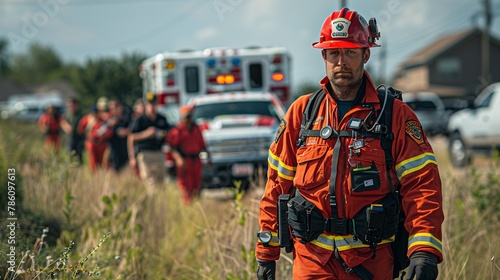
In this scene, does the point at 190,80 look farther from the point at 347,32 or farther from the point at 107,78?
the point at 107,78

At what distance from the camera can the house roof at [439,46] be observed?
191 ft

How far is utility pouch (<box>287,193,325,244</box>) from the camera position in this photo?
145 inches

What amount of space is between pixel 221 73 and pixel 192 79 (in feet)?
1.88

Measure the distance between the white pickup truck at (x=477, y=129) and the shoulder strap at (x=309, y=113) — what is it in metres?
11.7

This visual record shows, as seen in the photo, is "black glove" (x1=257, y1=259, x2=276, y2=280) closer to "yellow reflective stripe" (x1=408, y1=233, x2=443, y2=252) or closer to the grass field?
"yellow reflective stripe" (x1=408, y1=233, x2=443, y2=252)

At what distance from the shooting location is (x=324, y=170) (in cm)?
368

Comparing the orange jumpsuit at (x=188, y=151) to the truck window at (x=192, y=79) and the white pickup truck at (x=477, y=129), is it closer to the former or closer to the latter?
the truck window at (x=192, y=79)

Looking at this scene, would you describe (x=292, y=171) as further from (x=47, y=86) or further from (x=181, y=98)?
(x=47, y=86)

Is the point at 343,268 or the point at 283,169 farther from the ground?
the point at 283,169

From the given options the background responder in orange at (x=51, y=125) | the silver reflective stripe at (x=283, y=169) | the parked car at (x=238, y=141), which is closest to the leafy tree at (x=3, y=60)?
the background responder in orange at (x=51, y=125)

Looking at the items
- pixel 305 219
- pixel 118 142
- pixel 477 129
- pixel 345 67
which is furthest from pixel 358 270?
pixel 477 129

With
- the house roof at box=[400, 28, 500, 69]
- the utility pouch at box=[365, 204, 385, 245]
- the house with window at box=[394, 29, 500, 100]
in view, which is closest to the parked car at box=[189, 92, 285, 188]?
the utility pouch at box=[365, 204, 385, 245]

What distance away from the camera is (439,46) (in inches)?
2411

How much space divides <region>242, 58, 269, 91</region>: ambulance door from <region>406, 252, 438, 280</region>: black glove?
11.6 m
